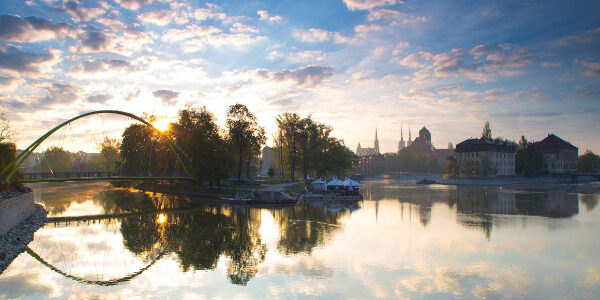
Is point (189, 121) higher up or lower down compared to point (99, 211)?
higher up

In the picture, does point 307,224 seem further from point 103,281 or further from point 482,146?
point 482,146

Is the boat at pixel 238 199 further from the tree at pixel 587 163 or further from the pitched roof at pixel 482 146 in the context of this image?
the tree at pixel 587 163

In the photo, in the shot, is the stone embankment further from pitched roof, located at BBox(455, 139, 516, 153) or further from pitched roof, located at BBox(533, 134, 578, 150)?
pitched roof, located at BBox(533, 134, 578, 150)

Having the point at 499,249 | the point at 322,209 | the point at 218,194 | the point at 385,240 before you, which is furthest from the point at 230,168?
the point at 499,249

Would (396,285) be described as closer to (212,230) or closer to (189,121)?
(212,230)

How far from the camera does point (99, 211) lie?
50906 mm

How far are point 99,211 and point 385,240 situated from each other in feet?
132

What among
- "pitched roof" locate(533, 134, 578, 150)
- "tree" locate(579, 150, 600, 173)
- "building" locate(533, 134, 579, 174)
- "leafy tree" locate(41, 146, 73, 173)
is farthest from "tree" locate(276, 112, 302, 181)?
"tree" locate(579, 150, 600, 173)

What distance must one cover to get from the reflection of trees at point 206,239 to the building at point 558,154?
158m

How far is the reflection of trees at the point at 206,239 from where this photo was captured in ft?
78.4

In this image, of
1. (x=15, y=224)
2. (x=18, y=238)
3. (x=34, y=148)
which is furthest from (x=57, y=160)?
(x=18, y=238)

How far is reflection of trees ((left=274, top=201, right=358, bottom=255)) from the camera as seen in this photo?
28906 millimetres

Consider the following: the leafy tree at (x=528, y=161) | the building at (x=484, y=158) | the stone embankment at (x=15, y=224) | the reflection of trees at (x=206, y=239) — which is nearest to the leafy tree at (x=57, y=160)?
the stone embankment at (x=15, y=224)

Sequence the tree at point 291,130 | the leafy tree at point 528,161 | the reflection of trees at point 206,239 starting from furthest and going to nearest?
the leafy tree at point 528,161 < the tree at point 291,130 < the reflection of trees at point 206,239
